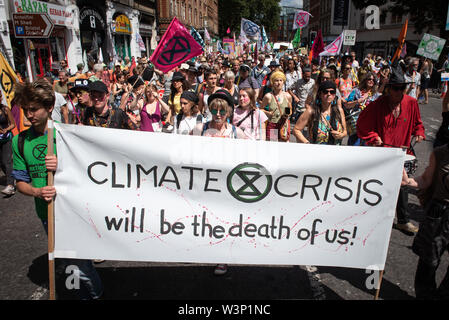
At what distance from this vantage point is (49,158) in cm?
227

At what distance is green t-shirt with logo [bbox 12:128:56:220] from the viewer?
93.6 inches

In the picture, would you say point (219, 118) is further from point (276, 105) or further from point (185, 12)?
point (185, 12)

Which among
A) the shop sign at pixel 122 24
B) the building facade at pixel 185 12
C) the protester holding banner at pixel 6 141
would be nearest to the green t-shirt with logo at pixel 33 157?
the protester holding banner at pixel 6 141

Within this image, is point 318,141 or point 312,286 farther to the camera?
point 318,141

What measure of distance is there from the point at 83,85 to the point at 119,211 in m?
2.40

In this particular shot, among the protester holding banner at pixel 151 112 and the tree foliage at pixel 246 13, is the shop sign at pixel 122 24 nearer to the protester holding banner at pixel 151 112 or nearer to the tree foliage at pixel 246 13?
the protester holding banner at pixel 151 112

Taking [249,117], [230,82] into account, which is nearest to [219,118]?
[249,117]

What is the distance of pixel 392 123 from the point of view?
351 cm

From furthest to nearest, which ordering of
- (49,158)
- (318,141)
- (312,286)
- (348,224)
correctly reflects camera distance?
(318,141), (312,286), (348,224), (49,158)

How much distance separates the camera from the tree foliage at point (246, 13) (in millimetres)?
67625

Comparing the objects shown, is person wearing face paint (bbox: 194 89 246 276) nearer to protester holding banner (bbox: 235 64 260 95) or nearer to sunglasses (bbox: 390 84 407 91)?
sunglasses (bbox: 390 84 407 91)

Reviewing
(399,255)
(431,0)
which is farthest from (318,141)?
(431,0)

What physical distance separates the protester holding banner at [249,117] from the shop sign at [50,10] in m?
11.7

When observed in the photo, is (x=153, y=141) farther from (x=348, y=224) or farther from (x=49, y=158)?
(x=348, y=224)
